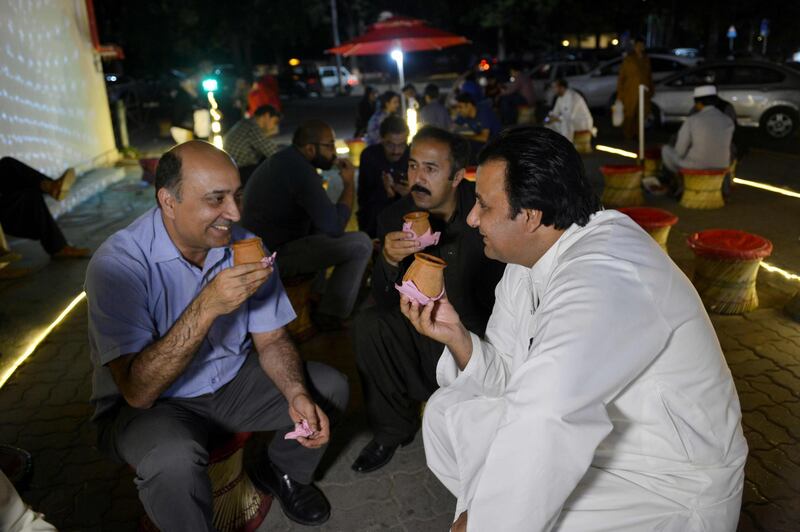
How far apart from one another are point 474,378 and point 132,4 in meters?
30.1

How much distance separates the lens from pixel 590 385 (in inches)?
63.5

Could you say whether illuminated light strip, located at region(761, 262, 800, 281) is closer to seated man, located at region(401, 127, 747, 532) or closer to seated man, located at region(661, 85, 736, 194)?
seated man, located at region(661, 85, 736, 194)

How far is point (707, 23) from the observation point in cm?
2634

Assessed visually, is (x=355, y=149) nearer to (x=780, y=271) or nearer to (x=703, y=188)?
(x=703, y=188)

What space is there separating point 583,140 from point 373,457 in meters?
9.97

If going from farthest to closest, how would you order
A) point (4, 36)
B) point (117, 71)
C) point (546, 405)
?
point (117, 71)
point (4, 36)
point (546, 405)

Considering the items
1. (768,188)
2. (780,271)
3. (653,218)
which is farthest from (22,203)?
(768,188)

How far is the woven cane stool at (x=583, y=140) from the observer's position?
38.7ft

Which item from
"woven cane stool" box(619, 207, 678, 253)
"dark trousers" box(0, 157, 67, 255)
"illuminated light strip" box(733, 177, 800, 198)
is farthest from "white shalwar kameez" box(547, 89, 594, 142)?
"dark trousers" box(0, 157, 67, 255)

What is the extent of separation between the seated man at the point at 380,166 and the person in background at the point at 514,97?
8728 millimetres

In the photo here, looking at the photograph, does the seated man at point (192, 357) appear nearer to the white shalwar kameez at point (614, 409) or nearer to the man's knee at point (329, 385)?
the man's knee at point (329, 385)

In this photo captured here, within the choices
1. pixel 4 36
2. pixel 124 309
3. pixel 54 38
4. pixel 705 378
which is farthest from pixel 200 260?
pixel 54 38

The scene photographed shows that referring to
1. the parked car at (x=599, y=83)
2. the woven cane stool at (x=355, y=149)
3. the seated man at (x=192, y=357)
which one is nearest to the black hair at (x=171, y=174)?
the seated man at (x=192, y=357)

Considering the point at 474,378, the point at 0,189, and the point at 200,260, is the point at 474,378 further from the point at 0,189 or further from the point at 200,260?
the point at 0,189
